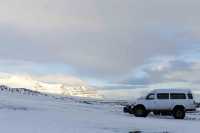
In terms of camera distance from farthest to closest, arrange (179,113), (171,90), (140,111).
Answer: (140,111) < (171,90) < (179,113)

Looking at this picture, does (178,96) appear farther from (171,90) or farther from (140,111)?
(140,111)

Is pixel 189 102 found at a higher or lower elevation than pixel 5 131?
higher

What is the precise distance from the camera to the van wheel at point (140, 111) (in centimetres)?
3809

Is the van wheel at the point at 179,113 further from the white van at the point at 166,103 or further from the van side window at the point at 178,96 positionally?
the van side window at the point at 178,96

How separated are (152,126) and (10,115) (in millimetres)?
8645

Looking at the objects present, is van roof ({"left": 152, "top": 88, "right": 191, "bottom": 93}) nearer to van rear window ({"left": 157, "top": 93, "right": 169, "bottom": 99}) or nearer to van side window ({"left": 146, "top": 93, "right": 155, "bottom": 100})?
van rear window ({"left": 157, "top": 93, "right": 169, "bottom": 99})

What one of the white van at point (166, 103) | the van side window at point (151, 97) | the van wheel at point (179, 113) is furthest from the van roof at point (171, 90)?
the van wheel at point (179, 113)

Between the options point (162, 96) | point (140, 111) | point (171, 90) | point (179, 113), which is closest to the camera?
point (179, 113)

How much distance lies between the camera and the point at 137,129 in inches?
1050

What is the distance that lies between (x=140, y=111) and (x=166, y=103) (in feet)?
7.01

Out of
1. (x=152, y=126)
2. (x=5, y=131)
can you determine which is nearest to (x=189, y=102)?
(x=152, y=126)

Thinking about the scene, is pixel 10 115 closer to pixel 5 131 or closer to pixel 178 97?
pixel 5 131

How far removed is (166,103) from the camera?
37.7m

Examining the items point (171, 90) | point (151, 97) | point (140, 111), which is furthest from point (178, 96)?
point (140, 111)
